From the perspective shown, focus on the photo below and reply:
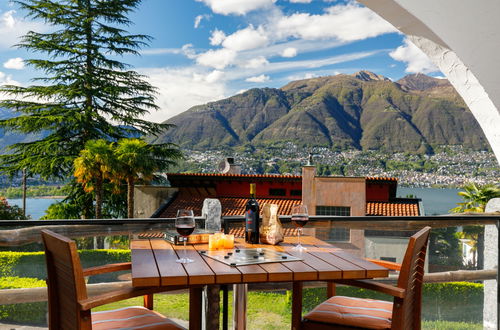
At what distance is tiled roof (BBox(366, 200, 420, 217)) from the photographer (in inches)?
852

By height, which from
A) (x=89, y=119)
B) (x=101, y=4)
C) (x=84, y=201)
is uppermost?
(x=101, y=4)

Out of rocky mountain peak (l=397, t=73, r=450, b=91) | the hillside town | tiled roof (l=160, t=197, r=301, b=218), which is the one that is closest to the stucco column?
tiled roof (l=160, t=197, r=301, b=218)

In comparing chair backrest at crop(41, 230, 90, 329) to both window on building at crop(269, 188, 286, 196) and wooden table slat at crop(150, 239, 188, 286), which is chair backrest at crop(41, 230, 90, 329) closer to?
wooden table slat at crop(150, 239, 188, 286)

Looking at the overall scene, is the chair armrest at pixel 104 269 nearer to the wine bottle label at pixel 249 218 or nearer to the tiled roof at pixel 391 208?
the wine bottle label at pixel 249 218

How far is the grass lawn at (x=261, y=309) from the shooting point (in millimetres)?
2410

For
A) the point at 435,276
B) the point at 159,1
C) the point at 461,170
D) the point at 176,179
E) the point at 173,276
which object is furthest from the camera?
the point at 159,1

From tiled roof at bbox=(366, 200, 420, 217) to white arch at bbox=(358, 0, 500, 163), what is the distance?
19534mm

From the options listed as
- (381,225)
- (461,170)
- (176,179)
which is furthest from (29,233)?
(461,170)

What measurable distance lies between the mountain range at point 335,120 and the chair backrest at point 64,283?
46.4 m

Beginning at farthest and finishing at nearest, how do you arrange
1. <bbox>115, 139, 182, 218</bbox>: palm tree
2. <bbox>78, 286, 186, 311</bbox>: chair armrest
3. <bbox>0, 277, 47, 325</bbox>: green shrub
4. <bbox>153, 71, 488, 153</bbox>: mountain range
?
<bbox>153, 71, 488, 153</bbox>: mountain range
<bbox>115, 139, 182, 218</bbox>: palm tree
<bbox>0, 277, 47, 325</bbox>: green shrub
<bbox>78, 286, 186, 311</bbox>: chair armrest

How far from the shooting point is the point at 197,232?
2.35m

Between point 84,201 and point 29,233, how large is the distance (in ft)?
86.2

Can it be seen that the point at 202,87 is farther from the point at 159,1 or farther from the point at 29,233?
the point at 29,233

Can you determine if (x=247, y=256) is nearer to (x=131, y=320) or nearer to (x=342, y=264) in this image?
(x=342, y=264)
